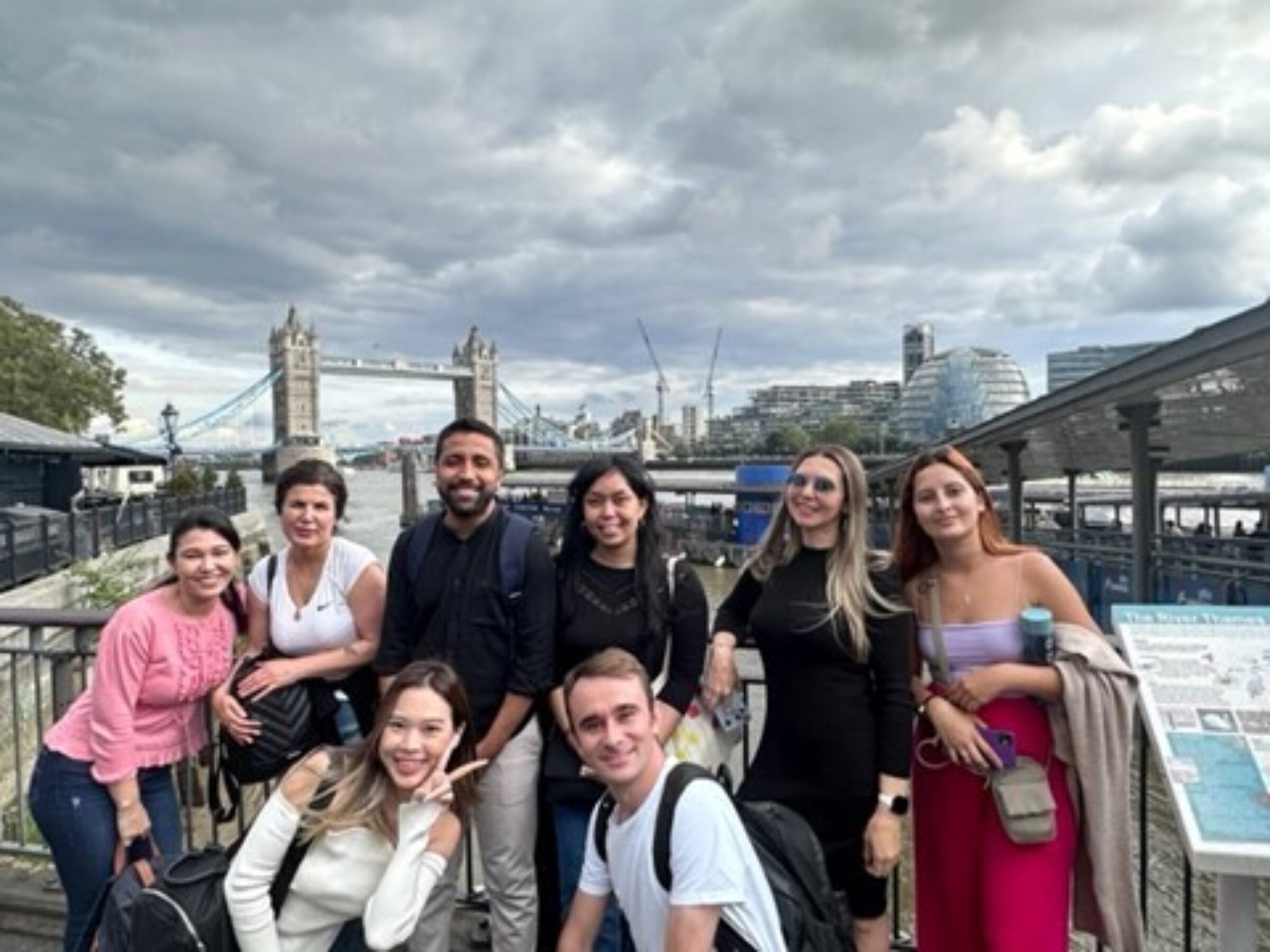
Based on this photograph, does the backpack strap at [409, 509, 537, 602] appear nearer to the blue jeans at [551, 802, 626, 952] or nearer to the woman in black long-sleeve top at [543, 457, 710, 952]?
the woman in black long-sleeve top at [543, 457, 710, 952]

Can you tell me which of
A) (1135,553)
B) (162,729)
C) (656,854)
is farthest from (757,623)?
(1135,553)

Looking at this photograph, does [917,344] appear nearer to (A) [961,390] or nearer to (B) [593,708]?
(A) [961,390]

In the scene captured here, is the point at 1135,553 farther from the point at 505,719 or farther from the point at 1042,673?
the point at 505,719

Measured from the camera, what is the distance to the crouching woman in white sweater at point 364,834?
2.12 metres

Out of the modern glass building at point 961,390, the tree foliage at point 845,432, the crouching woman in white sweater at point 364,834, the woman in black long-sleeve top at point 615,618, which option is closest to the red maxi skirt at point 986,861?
the woman in black long-sleeve top at point 615,618

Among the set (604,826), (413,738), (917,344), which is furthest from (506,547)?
(917,344)

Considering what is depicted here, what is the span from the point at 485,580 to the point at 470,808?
0.66 m

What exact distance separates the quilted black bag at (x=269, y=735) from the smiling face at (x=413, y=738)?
59cm

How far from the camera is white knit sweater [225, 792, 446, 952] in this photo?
211cm

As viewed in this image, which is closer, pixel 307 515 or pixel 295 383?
pixel 307 515

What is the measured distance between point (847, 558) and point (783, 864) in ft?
2.72

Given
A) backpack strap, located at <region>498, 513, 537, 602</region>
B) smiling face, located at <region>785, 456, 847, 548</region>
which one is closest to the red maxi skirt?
smiling face, located at <region>785, 456, 847, 548</region>

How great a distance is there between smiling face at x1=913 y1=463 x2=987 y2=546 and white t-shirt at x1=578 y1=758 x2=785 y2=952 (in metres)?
0.98

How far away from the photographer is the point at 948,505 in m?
2.38
